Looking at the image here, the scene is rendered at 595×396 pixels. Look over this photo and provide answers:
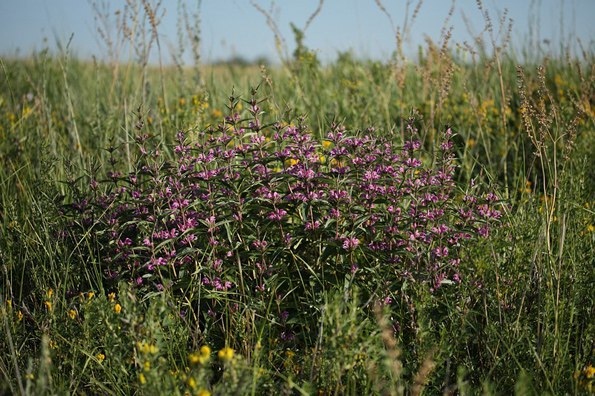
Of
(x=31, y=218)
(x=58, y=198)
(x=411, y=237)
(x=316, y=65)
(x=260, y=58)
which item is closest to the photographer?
(x=411, y=237)

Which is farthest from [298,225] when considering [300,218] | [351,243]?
[351,243]

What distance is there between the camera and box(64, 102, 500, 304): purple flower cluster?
2225mm

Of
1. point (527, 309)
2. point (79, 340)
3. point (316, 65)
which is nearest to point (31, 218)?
point (79, 340)

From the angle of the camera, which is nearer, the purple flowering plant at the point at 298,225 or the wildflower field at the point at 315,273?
the wildflower field at the point at 315,273

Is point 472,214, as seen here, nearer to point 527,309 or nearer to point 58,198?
point 527,309

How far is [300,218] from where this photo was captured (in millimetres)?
2262

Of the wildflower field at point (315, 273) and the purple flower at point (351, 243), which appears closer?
the wildflower field at point (315, 273)

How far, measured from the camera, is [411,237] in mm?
2184

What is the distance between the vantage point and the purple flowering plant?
222 centimetres

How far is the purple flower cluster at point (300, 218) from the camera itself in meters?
2.22

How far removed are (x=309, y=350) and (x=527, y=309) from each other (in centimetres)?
79

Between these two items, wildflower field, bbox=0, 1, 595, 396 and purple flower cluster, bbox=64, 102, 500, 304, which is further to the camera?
purple flower cluster, bbox=64, 102, 500, 304

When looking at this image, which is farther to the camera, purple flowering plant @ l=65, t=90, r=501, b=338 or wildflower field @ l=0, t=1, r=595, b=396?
purple flowering plant @ l=65, t=90, r=501, b=338

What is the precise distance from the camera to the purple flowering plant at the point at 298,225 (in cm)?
222
